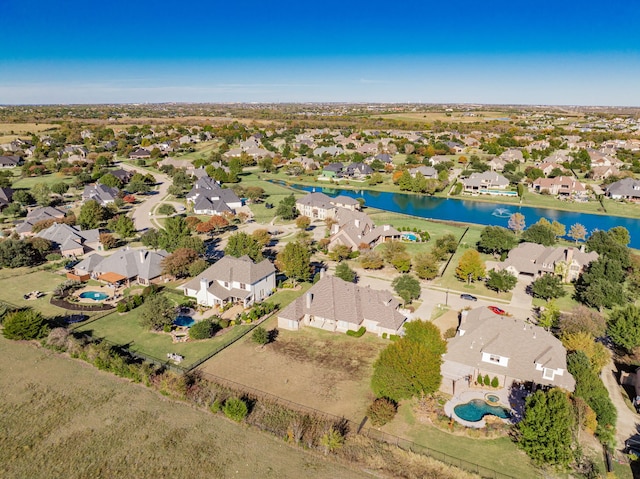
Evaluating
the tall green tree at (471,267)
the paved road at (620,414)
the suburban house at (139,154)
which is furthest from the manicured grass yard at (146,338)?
the suburban house at (139,154)

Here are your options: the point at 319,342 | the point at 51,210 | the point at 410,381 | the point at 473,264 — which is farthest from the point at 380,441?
the point at 51,210

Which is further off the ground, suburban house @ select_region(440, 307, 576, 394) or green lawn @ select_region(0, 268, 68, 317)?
suburban house @ select_region(440, 307, 576, 394)

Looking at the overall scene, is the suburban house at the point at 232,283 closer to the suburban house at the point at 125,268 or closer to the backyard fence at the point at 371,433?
the suburban house at the point at 125,268

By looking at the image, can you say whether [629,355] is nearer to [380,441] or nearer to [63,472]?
[380,441]

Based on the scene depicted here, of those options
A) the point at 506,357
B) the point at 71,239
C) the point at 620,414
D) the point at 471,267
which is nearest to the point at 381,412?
the point at 506,357

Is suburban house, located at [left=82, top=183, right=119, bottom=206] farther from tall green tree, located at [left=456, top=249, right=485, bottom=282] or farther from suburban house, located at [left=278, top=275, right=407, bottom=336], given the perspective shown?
tall green tree, located at [left=456, top=249, right=485, bottom=282]

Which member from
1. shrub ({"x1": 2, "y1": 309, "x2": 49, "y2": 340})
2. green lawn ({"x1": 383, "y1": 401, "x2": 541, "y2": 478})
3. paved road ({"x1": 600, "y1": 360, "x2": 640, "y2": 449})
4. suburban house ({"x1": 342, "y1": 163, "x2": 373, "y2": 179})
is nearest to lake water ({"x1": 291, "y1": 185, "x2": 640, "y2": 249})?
suburban house ({"x1": 342, "y1": 163, "x2": 373, "y2": 179})

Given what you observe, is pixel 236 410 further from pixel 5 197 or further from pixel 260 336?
pixel 5 197
